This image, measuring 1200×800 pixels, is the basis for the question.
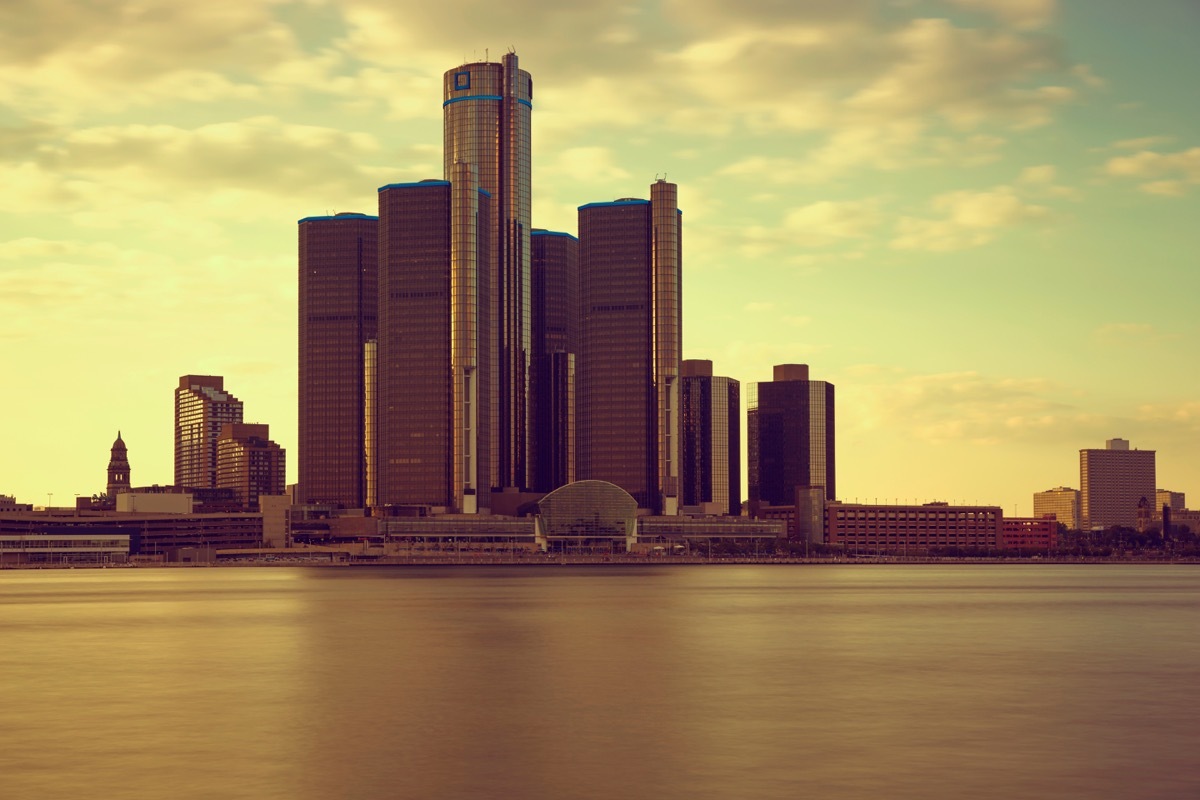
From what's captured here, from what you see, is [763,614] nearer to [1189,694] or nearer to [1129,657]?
[1129,657]

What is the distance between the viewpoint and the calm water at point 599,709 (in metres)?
54.2

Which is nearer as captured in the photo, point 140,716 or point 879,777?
point 879,777

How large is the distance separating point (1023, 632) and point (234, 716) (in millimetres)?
77621

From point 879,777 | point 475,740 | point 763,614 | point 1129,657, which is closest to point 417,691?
point 475,740

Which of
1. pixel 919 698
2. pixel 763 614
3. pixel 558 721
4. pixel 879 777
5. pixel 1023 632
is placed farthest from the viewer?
pixel 763 614

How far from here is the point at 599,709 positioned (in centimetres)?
7344

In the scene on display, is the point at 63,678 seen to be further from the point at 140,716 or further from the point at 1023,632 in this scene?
the point at 1023,632

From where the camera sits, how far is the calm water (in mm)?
54156

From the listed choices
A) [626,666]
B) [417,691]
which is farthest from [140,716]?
[626,666]

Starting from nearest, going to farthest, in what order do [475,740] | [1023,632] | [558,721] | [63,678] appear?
[475,740]
[558,721]
[63,678]
[1023,632]

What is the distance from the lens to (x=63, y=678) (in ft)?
293

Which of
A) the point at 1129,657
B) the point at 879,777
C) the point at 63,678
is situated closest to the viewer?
the point at 879,777

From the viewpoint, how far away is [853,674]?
90.6m

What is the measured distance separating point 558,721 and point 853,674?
27.9 meters
